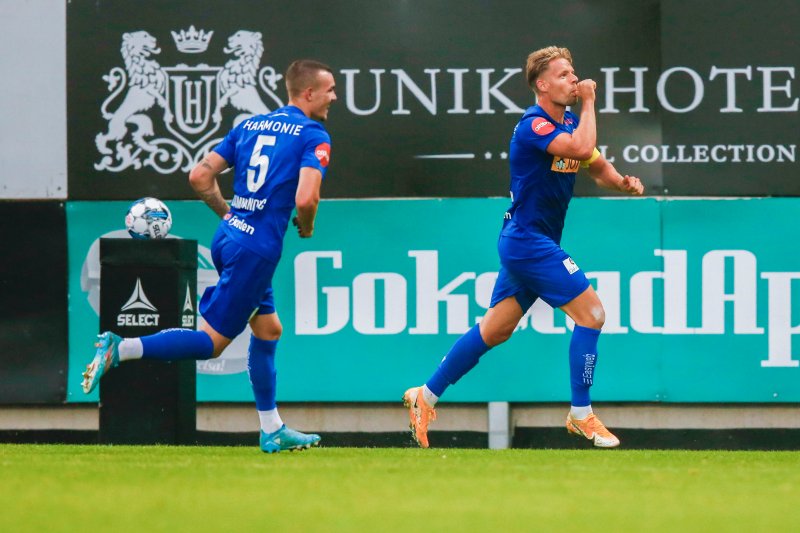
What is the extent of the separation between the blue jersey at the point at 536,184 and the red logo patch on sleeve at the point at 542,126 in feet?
0.17

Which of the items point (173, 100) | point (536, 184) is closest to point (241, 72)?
point (173, 100)

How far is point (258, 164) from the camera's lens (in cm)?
716

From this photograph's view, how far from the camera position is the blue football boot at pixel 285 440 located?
755cm

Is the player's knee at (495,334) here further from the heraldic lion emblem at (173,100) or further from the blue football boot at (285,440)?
the heraldic lion emblem at (173,100)

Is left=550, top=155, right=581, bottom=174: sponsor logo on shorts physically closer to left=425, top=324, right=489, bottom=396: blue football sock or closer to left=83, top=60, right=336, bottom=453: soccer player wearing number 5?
left=425, top=324, right=489, bottom=396: blue football sock

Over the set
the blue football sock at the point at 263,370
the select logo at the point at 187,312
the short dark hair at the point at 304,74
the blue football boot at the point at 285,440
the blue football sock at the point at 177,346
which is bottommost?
→ the blue football boot at the point at 285,440

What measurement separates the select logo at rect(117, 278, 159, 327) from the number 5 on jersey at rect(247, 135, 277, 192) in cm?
177

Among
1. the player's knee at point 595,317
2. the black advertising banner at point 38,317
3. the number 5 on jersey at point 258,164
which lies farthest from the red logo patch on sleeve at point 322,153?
the black advertising banner at point 38,317

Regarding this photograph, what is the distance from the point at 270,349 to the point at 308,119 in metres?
1.19

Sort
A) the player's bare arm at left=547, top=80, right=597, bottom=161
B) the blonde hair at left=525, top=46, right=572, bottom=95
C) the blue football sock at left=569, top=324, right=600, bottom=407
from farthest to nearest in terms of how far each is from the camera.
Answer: the blonde hair at left=525, top=46, right=572, bottom=95 < the blue football sock at left=569, top=324, right=600, bottom=407 < the player's bare arm at left=547, top=80, right=597, bottom=161

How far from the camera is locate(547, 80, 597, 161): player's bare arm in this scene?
7.45 meters

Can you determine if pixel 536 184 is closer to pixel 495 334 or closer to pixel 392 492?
pixel 495 334

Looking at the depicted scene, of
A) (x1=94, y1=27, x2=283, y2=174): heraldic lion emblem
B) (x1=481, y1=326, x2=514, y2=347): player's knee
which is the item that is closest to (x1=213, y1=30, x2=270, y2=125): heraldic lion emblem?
(x1=94, y1=27, x2=283, y2=174): heraldic lion emblem

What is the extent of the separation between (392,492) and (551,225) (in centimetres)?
253
